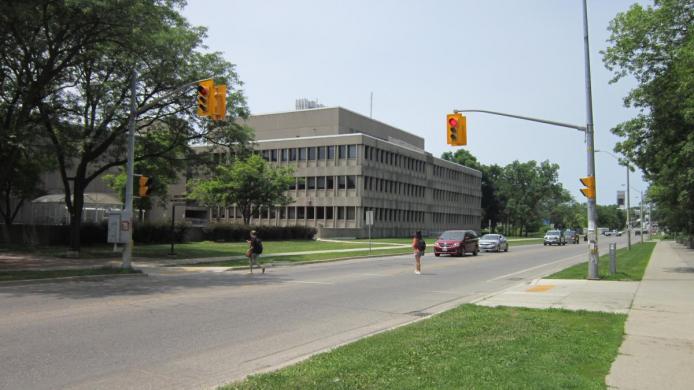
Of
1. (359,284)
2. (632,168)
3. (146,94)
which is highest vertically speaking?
(146,94)

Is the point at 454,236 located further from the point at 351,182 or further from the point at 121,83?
the point at 351,182

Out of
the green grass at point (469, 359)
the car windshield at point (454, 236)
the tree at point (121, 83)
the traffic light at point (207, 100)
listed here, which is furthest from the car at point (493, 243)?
the green grass at point (469, 359)

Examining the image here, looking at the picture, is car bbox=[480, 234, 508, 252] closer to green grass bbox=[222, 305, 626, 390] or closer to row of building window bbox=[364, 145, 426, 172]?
row of building window bbox=[364, 145, 426, 172]

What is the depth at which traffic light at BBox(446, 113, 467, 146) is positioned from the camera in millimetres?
19203

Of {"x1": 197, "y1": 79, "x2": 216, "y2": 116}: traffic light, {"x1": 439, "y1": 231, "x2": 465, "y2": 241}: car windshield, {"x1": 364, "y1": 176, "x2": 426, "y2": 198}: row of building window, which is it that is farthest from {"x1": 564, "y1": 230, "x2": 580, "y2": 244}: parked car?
{"x1": 197, "y1": 79, "x2": 216, "y2": 116}: traffic light

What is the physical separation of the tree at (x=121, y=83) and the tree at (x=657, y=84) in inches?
731

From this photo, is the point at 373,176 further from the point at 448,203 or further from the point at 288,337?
the point at 288,337

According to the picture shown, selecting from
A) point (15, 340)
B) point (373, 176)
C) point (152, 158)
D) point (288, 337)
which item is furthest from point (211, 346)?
point (373, 176)

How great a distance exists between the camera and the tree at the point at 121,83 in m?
20.6

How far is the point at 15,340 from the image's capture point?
26.2 ft

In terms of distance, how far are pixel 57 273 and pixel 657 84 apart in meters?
23.8

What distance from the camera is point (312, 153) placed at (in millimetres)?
65688

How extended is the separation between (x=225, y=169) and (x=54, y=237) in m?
12.0

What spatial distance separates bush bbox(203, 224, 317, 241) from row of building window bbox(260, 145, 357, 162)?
42.1 ft
